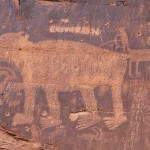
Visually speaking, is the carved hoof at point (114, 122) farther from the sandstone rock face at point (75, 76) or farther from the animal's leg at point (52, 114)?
the animal's leg at point (52, 114)

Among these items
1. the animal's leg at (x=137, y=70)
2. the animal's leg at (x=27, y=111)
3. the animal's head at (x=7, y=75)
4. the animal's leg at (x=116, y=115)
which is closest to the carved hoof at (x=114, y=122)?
the animal's leg at (x=116, y=115)

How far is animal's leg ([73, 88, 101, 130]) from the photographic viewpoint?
3.54 meters

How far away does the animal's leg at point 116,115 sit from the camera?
11.5 ft

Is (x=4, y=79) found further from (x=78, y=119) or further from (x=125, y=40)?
(x=125, y=40)

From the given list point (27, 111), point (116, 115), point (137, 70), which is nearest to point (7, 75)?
point (27, 111)

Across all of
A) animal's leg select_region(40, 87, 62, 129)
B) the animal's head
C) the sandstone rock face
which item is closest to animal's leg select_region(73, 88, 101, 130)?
the sandstone rock face

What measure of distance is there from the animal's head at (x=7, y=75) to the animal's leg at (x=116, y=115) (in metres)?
0.89

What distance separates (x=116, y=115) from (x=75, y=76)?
1.67ft

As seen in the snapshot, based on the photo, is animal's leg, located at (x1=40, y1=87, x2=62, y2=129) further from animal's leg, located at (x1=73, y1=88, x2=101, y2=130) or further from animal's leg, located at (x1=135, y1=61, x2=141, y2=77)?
animal's leg, located at (x1=135, y1=61, x2=141, y2=77)

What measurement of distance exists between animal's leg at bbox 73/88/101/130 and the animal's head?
65cm

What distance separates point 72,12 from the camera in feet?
12.4

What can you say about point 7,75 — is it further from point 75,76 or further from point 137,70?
point 137,70

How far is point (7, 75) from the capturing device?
3.71m

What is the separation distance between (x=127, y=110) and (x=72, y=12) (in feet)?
3.45
